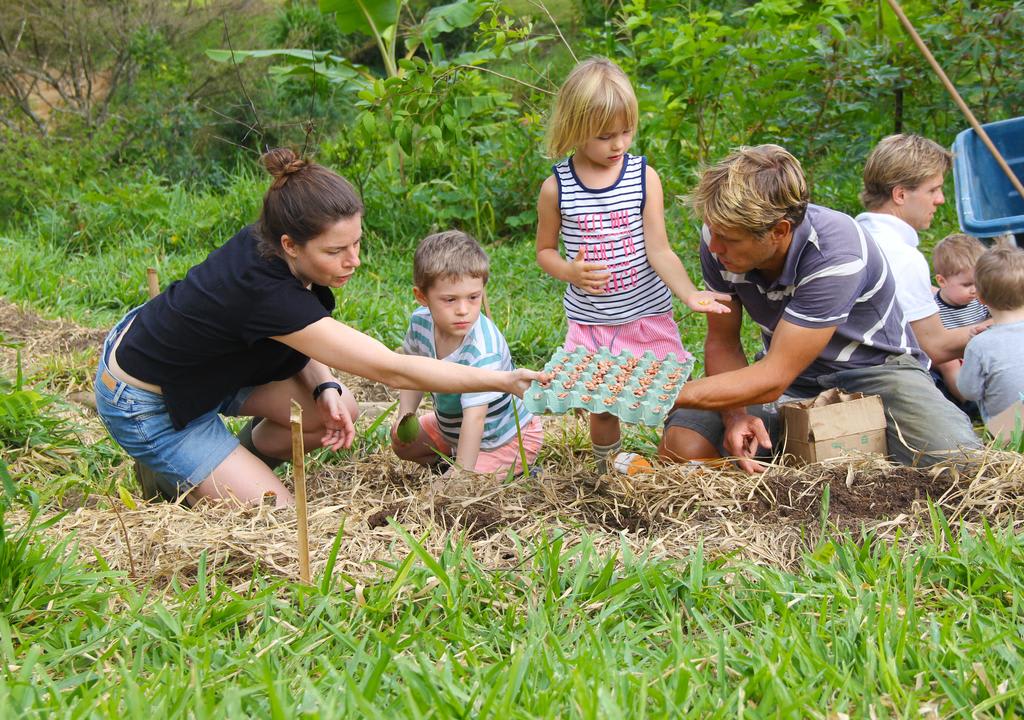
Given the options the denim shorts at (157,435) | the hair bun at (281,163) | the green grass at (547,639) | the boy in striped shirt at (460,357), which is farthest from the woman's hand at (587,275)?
the denim shorts at (157,435)

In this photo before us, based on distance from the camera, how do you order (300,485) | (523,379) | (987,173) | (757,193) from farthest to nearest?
1. (987,173)
2. (757,193)
3. (523,379)
4. (300,485)

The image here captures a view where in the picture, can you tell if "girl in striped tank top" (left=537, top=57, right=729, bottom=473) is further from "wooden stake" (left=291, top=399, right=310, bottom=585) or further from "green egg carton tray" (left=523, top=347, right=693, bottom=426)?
"wooden stake" (left=291, top=399, right=310, bottom=585)

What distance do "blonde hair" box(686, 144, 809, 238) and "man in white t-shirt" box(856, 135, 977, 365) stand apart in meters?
1.11

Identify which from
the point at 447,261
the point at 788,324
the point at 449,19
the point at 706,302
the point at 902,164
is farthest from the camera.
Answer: the point at 449,19

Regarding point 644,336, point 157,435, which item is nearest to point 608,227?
point 644,336

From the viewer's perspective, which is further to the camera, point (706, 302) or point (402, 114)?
point (402, 114)

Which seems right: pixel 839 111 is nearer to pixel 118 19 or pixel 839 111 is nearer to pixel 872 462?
pixel 872 462

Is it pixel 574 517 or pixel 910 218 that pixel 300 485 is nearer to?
pixel 574 517

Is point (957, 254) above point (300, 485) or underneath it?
underneath

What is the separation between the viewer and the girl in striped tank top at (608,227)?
394 centimetres

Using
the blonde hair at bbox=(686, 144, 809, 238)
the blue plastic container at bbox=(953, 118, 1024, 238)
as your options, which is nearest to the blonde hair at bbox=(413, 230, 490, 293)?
the blonde hair at bbox=(686, 144, 809, 238)

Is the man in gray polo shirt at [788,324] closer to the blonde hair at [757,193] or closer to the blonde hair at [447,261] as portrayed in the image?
the blonde hair at [757,193]

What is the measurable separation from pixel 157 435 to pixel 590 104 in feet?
6.71

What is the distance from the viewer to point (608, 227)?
161 inches
